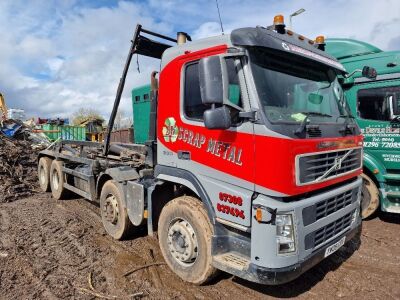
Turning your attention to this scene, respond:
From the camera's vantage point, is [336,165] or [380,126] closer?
[336,165]

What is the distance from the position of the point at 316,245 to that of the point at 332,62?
2257mm

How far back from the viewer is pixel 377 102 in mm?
6164

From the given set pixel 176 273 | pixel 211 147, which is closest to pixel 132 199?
pixel 176 273

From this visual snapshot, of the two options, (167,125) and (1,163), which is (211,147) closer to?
(167,125)

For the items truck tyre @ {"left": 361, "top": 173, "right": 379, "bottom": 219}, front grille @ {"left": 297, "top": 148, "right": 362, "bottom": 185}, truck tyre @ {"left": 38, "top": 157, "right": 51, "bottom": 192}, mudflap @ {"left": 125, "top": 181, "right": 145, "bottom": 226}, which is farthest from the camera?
truck tyre @ {"left": 38, "top": 157, "right": 51, "bottom": 192}

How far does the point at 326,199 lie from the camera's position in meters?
3.40

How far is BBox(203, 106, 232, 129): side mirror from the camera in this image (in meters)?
3.12

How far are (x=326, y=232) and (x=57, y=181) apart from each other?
20.8ft

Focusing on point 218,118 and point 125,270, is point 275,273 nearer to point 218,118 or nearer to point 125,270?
point 218,118

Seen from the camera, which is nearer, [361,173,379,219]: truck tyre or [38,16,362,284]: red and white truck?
[38,16,362,284]: red and white truck

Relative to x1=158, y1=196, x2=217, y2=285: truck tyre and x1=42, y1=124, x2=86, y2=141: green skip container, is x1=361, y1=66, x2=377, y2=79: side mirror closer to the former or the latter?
x1=158, y1=196, x2=217, y2=285: truck tyre

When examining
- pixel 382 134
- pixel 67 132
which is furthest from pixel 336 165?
pixel 67 132

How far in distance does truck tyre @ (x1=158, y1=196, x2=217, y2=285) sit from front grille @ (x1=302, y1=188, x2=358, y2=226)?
1.01 m

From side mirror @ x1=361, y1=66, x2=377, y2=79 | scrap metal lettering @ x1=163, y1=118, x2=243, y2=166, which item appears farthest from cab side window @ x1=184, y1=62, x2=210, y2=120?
side mirror @ x1=361, y1=66, x2=377, y2=79
